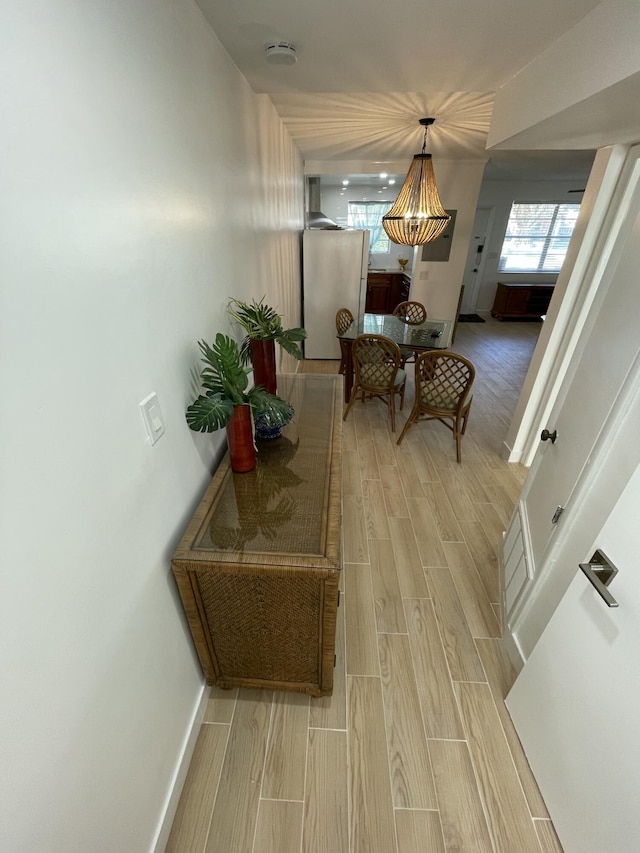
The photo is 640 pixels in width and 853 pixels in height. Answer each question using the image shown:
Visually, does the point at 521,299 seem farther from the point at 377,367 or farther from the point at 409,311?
the point at 377,367

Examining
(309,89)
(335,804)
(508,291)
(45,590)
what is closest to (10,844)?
(45,590)

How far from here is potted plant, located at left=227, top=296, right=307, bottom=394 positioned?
5.17ft

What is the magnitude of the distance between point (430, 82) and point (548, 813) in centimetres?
291

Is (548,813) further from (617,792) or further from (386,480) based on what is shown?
(386,480)

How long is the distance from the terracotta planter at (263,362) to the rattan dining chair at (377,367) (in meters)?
1.43

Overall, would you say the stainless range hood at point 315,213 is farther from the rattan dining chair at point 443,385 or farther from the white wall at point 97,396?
the white wall at point 97,396

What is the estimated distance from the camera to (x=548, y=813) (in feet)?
3.78

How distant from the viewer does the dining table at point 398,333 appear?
11.0 ft

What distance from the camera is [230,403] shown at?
1198 mm

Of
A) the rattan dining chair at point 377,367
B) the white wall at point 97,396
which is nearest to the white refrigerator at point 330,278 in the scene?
the rattan dining chair at point 377,367

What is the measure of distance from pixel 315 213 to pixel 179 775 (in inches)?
228

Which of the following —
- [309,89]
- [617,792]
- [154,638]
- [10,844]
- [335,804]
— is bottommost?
[335,804]

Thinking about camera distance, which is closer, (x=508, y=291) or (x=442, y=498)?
(x=442, y=498)

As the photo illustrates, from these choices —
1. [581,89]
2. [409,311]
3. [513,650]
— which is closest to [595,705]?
[513,650]
